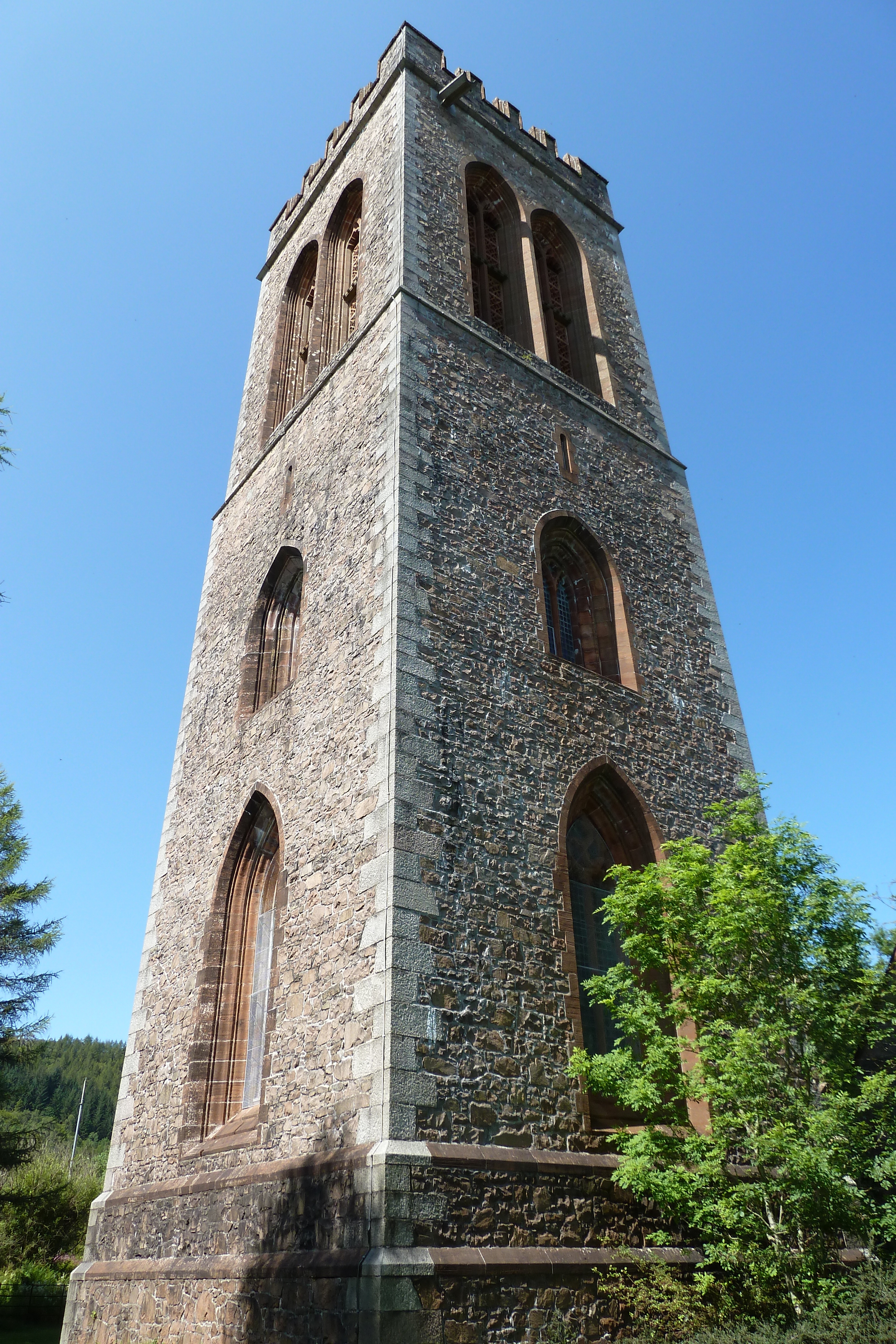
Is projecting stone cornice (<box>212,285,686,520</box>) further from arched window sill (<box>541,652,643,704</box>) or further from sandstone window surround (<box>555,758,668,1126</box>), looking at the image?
sandstone window surround (<box>555,758,668,1126</box>)

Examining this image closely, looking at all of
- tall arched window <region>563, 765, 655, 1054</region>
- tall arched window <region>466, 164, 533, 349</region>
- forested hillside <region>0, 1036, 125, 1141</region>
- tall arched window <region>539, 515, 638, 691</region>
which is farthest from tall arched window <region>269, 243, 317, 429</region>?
forested hillside <region>0, 1036, 125, 1141</region>

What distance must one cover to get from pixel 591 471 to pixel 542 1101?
8.76m

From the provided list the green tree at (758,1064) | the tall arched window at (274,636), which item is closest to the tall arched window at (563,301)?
the tall arched window at (274,636)

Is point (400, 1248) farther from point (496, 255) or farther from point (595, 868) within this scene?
point (496, 255)

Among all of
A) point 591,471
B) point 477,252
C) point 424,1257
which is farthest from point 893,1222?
point 477,252

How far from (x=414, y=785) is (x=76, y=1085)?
230 ft

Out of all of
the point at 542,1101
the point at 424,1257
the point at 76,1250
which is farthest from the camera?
the point at 76,1250

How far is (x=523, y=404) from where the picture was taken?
13289 millimetres

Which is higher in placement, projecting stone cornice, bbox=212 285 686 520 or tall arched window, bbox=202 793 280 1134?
projecting stone cornice, bbox=212 285 686 520

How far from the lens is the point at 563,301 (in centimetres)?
1761

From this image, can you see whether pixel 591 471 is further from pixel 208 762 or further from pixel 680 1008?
pixel 680 1008

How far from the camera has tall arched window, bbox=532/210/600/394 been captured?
16.3 metres

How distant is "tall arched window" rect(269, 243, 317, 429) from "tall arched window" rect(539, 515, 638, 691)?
18.9 ft

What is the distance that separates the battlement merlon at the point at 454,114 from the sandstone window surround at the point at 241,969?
498 inches
